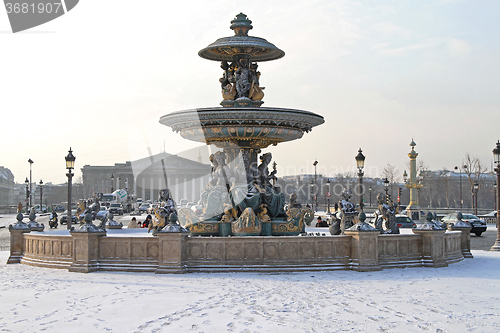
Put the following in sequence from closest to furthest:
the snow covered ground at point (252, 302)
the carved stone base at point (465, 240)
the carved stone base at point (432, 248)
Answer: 1. the snow covered ground at point (252, 302)
2. the carved stone base at point (432, 248)
3. the carved stone base at point (465, 240)

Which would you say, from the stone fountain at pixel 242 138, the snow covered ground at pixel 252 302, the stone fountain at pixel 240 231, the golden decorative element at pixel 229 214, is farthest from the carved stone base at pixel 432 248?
the golden decorative element at pixel 229 214

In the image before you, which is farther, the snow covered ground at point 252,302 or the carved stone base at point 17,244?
the carved stone base at point 17,244

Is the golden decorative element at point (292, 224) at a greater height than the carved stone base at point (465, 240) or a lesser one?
greater

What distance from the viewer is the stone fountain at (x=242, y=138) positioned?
13.1m

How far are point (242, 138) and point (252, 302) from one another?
21.7 ft

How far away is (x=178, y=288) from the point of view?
898 centimetres

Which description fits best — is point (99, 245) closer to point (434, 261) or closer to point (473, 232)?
point (434, 261)

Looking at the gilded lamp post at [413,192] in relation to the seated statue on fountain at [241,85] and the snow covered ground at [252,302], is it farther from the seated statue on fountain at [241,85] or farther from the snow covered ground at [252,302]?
the snow covered ground at [252,302]

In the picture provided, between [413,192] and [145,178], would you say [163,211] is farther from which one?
[145,178]

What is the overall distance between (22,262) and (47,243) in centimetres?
117

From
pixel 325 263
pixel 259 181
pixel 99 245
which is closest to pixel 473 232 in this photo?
pixel 259 181

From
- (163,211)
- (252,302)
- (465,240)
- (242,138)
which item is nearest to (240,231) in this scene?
(163,211)

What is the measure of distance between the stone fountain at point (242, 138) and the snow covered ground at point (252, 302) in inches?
119

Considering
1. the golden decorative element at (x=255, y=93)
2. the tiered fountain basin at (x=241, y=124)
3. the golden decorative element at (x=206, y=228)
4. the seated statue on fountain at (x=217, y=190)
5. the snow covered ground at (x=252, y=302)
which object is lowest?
the snow covered ground at (x=252, y=302)
